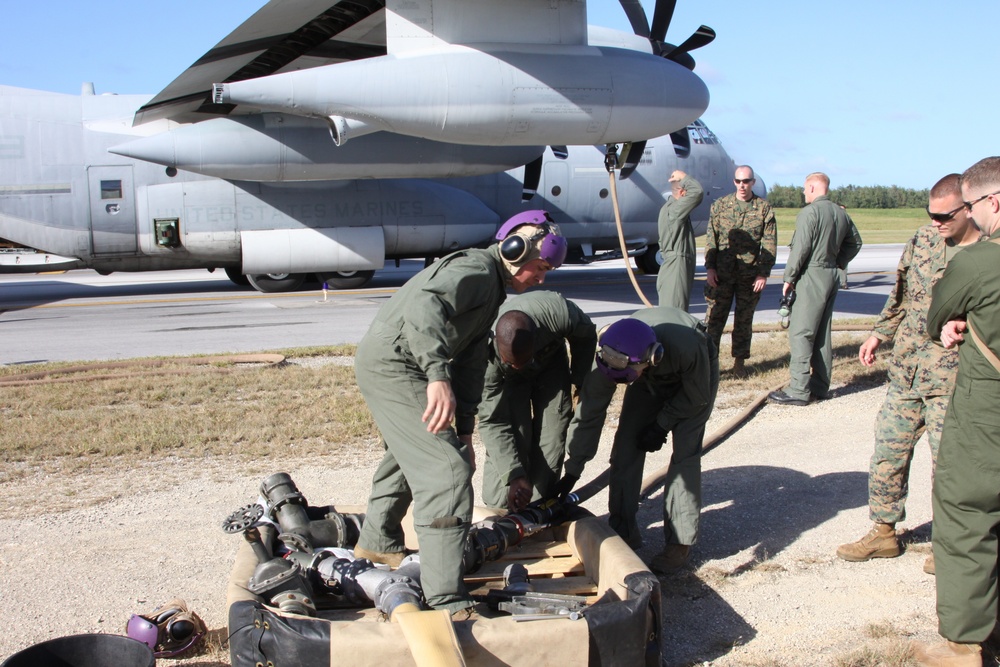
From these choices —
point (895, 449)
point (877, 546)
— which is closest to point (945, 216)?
point (895, 449)

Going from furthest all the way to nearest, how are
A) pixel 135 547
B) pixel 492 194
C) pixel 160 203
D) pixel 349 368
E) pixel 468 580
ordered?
pixel 492 194 < pixel 160 203 < pixel 349 368 < pixel 135 547 < pixel 468 580

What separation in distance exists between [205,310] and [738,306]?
9684 mm

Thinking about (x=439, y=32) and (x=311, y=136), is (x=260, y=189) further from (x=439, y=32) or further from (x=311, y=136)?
(x=439, y=32)

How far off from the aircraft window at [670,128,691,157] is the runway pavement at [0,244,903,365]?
302cm

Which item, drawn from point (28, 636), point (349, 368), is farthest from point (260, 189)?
point (28, 636)

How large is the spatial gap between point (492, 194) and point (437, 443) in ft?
46.4

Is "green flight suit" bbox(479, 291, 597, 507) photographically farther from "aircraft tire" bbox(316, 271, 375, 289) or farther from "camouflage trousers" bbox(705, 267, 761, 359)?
"aircraft tire" bbox(316, 271, 375, 289)

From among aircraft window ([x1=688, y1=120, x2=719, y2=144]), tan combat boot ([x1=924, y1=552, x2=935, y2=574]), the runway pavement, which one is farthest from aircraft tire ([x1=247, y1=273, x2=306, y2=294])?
tan combat boot ([x1=924, y1=552, x2=935, y2=574])

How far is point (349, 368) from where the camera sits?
966 cm

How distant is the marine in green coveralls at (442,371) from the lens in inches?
147

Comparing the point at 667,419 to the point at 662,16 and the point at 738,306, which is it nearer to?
the point at 738,306

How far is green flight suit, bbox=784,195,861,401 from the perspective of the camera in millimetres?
8414

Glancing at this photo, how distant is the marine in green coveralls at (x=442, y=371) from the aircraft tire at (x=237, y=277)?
14710 mm

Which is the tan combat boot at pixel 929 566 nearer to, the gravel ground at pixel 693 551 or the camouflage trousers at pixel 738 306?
the gravel ground at pixel 693 551
